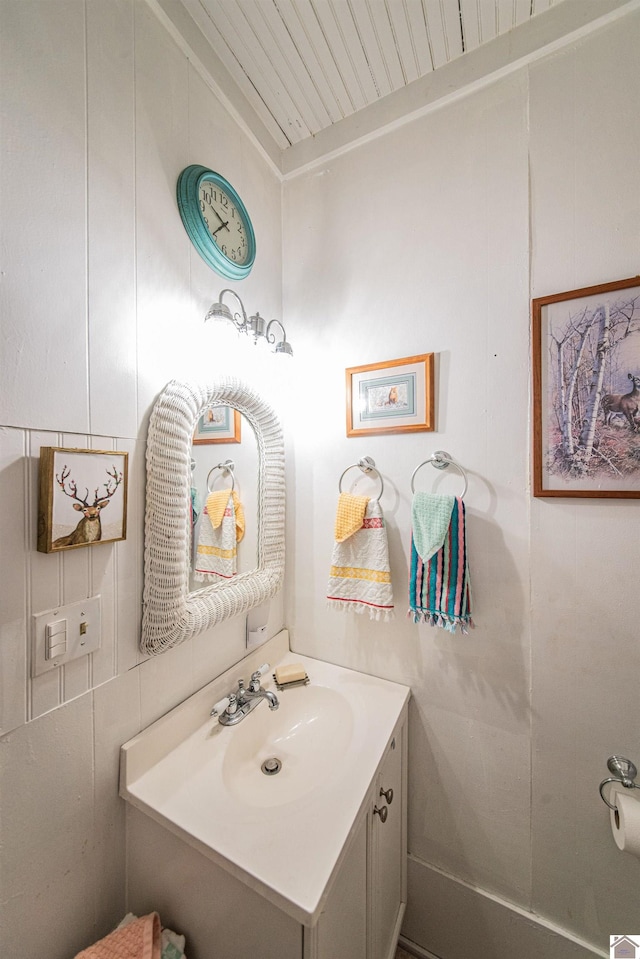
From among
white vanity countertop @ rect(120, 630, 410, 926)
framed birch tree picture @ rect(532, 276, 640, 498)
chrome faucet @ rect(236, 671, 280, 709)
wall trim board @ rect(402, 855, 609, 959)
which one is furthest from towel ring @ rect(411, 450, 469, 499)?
wall trim board @ rect(402, 855, 609, 959)

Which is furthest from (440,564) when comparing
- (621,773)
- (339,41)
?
(339,41)

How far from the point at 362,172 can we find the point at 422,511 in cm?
115

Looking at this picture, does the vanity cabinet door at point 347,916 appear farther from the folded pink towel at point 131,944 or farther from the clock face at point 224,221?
the clock face at point 224,221

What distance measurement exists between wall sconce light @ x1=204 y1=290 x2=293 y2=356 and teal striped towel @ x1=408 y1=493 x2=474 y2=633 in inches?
26.6

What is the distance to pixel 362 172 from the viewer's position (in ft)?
3.82

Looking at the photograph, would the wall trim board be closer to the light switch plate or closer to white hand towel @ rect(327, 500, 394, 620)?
white hand towel @ rect(327, 500, 394, 620)

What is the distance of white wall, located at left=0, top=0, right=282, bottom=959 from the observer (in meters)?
0.61

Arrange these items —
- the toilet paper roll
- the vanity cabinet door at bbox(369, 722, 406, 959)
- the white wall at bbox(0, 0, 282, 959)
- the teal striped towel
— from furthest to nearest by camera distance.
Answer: the teal striped towel
the vanity cabinet door at bbox(369, 722, 406, 959)
the toilet paper roll
the white wall at bbox(0, 0, 282, 959)

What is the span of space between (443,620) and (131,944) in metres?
0.95

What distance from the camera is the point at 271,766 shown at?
36.3 inches

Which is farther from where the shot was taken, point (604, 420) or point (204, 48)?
point (204, 48)

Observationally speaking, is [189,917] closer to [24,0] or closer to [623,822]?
[623,822]

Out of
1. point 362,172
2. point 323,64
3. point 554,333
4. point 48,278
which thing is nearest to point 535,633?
point 554,333

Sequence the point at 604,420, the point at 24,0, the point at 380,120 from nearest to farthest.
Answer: the point at 24,0
the point at 604,420
the point at 380,120
